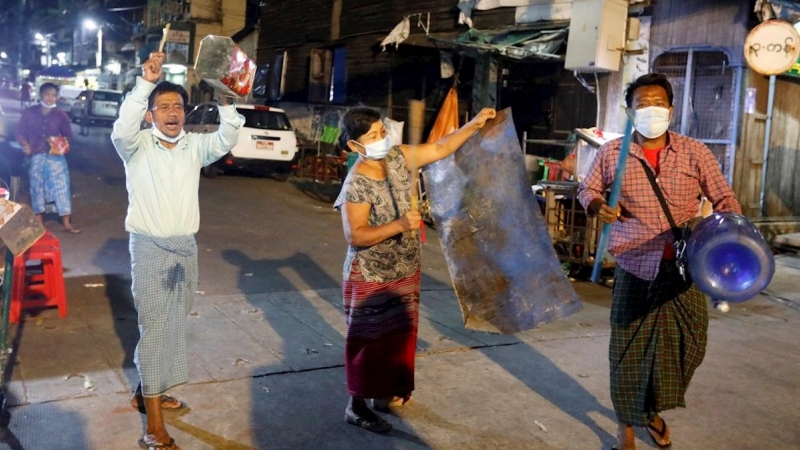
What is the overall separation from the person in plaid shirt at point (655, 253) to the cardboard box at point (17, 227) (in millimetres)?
2970

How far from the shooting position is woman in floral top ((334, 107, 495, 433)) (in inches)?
165

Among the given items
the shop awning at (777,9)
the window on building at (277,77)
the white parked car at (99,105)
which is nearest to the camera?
the shop awning at (777,9)

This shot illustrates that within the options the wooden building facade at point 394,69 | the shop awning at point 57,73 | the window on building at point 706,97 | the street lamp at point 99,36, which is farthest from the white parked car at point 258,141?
the shop awning at point 57,73

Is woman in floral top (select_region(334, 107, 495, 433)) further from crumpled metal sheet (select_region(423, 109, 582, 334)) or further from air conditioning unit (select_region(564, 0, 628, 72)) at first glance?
air conditioning unit (select_region(564, 0, 628, 72))

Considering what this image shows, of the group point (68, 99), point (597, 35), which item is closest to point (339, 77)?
point (597, 35)

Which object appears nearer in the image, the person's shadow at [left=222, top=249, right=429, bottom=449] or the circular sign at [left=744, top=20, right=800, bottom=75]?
the person's shadow at [left=222, top=249, right=429, bottom=449]

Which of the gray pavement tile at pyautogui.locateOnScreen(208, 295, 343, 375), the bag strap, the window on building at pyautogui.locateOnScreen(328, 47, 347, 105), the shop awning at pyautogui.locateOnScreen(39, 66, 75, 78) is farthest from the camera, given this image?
the shop awning at pyautogui.locateOnScreen(39, 66, 75, 78)

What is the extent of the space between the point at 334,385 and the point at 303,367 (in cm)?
41

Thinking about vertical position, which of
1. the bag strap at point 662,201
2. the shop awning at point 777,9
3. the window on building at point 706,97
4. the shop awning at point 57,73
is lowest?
the bag strap at point 662,201

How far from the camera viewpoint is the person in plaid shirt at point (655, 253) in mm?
3959

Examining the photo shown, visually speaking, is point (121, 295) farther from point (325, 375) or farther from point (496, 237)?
point (496, 237)

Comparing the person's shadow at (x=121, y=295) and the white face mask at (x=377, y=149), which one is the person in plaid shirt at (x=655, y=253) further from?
the person's shadow at (x=121, y=295)

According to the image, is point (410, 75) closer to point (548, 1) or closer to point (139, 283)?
point (548, 1)

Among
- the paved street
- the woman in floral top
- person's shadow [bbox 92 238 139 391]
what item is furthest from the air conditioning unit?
the woman in floral top
